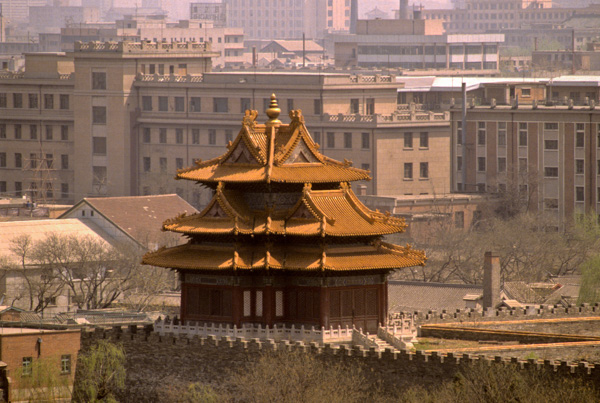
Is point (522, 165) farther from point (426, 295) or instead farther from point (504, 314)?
point (504, 314)

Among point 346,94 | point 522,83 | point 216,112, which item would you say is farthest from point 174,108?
point 522,83

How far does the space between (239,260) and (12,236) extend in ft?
161

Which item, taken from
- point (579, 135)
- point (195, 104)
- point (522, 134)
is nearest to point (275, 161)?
point (579, 135)

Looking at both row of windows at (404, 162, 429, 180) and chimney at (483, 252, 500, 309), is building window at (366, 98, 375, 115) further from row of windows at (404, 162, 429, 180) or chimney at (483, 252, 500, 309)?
chimney at (483, 252, 500, 309)

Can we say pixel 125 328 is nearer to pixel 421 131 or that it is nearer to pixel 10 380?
pixel 10 380

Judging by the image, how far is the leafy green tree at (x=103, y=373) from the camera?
86.1 metres

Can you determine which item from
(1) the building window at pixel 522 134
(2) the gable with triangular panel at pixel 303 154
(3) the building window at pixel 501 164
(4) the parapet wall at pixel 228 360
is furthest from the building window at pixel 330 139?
(2) the gable with triangular panel at pixel 303 154

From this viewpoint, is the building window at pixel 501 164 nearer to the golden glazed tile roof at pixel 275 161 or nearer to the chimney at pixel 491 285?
the chimney at pixel 491 285

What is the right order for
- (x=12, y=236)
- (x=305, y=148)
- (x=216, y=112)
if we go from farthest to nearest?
(x=216, y=112) < (x=12, y=236) < (x=305, y=148)

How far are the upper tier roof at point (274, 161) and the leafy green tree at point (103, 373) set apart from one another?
856cm

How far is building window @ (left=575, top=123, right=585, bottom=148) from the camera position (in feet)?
543

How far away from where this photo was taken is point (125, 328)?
89000mm

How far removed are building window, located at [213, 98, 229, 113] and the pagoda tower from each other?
107693 mm

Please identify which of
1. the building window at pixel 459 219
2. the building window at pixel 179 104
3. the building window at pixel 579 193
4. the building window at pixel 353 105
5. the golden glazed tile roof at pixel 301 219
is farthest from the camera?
the building window at pixel 179 104
